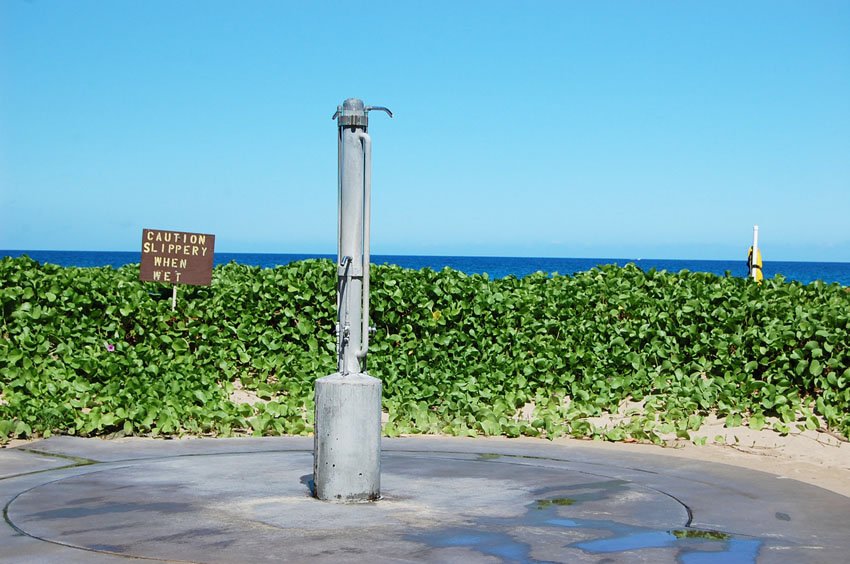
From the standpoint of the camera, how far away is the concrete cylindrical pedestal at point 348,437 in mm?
6355

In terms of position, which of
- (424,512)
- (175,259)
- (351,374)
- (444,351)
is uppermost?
(175,259)

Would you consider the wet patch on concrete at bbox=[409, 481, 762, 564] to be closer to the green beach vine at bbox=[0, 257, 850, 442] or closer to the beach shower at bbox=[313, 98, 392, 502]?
the beach shower at bbox=[313, 98, 392, 502]

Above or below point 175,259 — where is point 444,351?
below

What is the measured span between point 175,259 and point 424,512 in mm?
7949

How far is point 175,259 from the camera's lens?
1310cm

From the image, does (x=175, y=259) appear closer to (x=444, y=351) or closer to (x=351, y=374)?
(x=444, y=351)

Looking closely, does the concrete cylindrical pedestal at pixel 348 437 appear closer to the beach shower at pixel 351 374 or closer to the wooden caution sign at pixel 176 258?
the beach shower at pixel 351 374

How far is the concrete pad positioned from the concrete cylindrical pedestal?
0.13 m

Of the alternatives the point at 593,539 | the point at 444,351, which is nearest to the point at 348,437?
the point at 593,539

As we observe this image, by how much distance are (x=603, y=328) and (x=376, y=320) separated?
2997 mm

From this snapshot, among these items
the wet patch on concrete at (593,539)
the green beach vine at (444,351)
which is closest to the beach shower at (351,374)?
the wet patch on concrete at (593,539)

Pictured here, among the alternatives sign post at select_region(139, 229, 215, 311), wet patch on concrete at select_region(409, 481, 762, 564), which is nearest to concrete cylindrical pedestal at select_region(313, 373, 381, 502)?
wet patch on concrete at select_region(409, 481, 762, 564)

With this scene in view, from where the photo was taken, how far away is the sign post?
515 inches

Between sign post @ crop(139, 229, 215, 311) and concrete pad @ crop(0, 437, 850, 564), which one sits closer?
concrete pad @ crop(0, 437, 850, 564)
